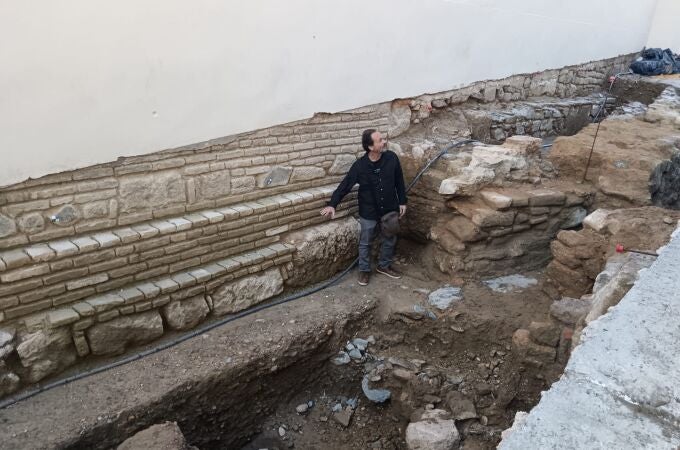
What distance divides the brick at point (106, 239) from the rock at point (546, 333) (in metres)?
3.12

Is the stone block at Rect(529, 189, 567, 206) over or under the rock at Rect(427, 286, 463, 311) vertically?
over

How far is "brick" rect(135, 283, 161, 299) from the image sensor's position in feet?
13.4

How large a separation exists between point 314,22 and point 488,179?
2.26m

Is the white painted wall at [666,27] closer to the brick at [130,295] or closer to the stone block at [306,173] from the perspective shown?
the stone block at [306,173]

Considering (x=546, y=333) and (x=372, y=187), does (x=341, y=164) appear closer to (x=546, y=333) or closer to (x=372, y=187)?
(x=372, y=187)

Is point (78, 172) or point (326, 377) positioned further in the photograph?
point (326, 377)

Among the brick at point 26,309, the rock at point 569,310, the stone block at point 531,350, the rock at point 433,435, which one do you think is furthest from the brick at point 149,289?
the rock at point 569,310

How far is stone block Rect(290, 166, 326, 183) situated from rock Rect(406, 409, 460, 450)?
2.38 meters

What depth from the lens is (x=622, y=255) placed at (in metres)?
Result: 3.78

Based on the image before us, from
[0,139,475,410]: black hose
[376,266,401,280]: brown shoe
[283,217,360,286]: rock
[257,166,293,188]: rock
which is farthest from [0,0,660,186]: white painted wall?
[376,266,401,280]: brown shoe

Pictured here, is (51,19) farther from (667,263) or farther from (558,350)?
(558,350)

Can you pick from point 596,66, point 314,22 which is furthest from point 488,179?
point 596,66

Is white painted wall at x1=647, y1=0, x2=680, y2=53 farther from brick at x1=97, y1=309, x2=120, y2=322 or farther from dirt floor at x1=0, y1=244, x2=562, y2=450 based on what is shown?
brick at x1=97, y1=309, x2=120, y2=322

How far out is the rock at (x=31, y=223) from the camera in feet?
11.9
